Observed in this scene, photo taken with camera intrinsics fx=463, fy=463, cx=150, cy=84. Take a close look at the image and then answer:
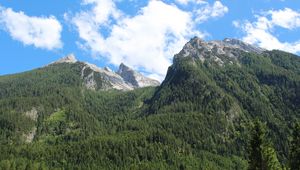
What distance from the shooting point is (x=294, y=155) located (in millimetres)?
78625

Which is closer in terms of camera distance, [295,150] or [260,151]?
[260,151]

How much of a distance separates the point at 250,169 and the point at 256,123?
24.5 ft

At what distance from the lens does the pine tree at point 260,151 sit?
241 ft

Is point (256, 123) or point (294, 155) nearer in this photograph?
point (256, 123)

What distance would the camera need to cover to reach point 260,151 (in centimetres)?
7350

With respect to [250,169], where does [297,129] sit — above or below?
above

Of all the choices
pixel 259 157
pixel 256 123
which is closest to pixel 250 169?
pixel 259 157

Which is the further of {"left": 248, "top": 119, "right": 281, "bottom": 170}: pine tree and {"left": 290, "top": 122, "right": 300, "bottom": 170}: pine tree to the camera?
{"left": 290, "top": 122, "right": 300, "bottom": 170}: pine tree

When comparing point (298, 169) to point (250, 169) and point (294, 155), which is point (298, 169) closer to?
point (294, 155)

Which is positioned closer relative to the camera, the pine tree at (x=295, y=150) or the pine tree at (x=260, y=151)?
the pine tree at (x=260, y=151)

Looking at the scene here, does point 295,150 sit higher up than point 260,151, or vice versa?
point 295,150

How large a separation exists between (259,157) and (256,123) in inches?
213

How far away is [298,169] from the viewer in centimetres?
7725

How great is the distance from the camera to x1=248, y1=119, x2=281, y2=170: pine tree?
73.4 meters
